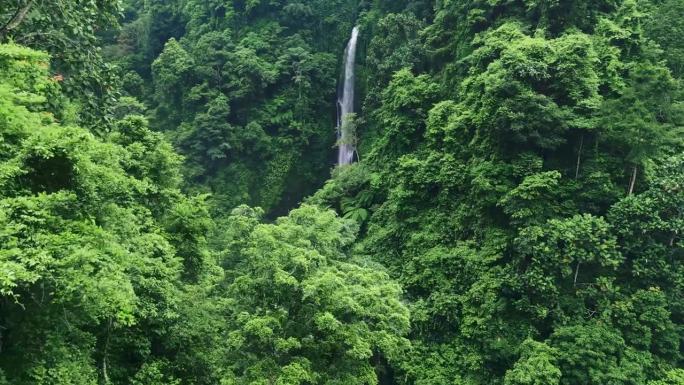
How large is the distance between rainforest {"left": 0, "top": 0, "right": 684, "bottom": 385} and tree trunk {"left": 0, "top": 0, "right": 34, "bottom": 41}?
9 cm

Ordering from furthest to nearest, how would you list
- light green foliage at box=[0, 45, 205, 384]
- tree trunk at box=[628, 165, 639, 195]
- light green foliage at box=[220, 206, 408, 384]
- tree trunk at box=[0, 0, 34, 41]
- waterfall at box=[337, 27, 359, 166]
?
1. waterfall at box=[337, 27, 359, 166]
2. tree trunk at box=[628, 165, 639, 195]
3. light green foliage at box=[220, 206, 408, 384]
4. tree trunk at box=[0, 0, 34, 41]
5. light green foliage at box=[0, 45, 205, 384]

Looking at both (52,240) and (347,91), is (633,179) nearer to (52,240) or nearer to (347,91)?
(52,240)

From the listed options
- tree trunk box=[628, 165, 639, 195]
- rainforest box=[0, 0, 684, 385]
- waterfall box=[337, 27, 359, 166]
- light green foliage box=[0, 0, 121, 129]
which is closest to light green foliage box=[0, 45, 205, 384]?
rainforest box=[0, 0, 684, 385]

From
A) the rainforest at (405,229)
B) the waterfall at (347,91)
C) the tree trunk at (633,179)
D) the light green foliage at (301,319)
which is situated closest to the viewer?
the rainforest at (405,229)

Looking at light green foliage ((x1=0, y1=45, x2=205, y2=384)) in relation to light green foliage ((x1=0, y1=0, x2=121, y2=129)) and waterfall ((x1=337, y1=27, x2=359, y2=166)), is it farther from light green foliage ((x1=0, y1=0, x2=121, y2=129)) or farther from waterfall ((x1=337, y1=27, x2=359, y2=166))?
waterfall ((x1=337, y1=27, x2=359, y2=166))

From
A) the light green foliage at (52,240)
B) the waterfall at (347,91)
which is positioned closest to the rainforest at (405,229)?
the light green foliage at (52,240)

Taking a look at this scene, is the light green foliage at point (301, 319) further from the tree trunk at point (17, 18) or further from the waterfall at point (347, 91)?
the waterfall at point (347, 91)

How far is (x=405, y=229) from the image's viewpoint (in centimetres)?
1814

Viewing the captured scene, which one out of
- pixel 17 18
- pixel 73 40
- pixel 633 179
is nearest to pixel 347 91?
pixel 633 179

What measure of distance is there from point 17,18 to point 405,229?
12770 mm

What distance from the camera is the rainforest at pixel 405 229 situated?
21.1 ft

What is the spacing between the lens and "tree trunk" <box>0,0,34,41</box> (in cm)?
879

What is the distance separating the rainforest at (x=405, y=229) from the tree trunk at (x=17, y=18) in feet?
0.29

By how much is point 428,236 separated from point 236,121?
1717cm
